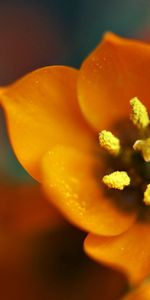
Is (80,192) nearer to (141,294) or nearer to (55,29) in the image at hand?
(141,294)

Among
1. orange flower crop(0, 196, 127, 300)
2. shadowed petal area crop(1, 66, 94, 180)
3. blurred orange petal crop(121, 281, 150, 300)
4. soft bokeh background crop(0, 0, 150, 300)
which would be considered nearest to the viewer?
blurred orange petal crop(121, 281, 150, 300)

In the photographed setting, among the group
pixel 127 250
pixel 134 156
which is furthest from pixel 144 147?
pixel 127 250

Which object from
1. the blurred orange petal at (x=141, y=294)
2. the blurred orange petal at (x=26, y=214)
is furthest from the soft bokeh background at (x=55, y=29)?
the blurred orange petal at (x=141, y=294)

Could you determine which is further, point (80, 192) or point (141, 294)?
point (80, 192)

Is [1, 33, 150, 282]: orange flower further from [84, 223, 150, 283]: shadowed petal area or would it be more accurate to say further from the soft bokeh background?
the soft bokeh background

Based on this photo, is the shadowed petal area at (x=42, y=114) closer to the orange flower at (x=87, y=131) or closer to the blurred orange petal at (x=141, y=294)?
the orange flower at (x=87, y=131)

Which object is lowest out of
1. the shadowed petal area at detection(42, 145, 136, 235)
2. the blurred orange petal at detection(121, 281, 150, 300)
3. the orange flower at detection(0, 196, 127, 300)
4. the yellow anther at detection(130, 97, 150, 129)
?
the orange flower at detection(0, 196, 127, 300)

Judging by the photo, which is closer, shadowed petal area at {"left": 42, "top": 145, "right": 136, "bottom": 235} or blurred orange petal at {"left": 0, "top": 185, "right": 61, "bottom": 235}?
shadowed petal area at {"left": 42, "top": 145, "right": 136, "bottom": 235}

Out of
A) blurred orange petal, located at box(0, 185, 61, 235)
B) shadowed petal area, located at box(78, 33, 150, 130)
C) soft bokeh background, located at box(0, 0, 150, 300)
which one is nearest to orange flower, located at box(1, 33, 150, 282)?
shadowed petal area, located at box(78, 33, 150, 130)
